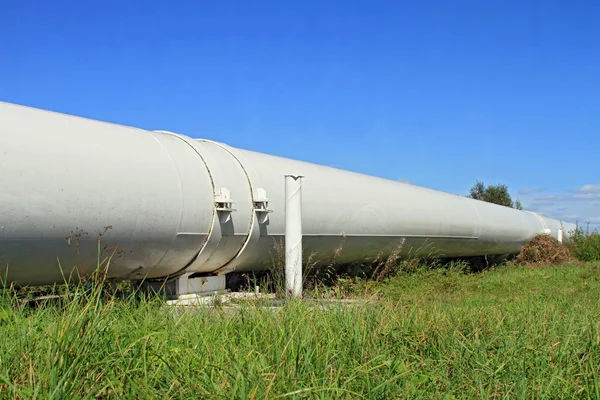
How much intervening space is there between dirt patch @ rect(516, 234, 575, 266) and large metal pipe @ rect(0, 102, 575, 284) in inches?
341

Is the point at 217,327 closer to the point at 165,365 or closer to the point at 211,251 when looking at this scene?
the point at 165,365

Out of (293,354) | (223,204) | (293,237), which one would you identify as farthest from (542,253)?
(293,354)

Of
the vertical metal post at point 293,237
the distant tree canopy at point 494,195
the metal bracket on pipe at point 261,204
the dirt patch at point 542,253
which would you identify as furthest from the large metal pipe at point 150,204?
the distant tree canopy at point 494,195

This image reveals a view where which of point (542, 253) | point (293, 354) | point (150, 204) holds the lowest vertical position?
point (293, 354)

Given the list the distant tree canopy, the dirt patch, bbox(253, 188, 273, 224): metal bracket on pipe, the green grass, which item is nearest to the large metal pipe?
bbox(253, 188, 273, 224): metal bracket on pipe

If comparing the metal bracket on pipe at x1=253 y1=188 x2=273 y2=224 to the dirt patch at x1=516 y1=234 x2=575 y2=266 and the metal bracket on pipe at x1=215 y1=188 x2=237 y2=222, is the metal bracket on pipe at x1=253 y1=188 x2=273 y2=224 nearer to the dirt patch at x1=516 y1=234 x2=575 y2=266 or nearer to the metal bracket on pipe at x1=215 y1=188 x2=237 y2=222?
the metal bracket on pipe at x1=215 y1=188 x2=237 y2=222

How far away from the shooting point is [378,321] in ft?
14.8

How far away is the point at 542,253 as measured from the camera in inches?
712

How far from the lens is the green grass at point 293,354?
9.34 feet

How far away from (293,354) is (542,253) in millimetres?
16077

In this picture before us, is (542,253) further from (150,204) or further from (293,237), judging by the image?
(150,204)

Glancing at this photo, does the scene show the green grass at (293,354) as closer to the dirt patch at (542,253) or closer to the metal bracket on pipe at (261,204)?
the metal bracket on pipe at (261,204)

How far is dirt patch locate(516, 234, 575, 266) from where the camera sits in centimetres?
1759

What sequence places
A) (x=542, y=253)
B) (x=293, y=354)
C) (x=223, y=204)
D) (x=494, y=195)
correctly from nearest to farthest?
(x=293, y=354), (x=223, y=204), (x=542, y=253), (x=494, y=195)
